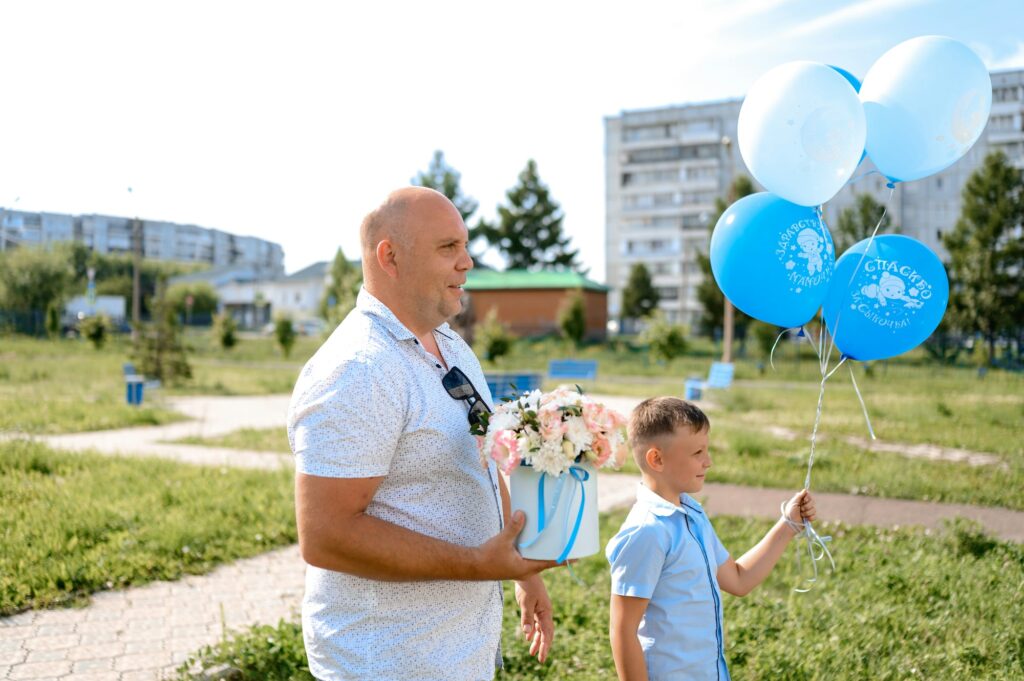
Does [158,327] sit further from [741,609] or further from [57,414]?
[741,609]

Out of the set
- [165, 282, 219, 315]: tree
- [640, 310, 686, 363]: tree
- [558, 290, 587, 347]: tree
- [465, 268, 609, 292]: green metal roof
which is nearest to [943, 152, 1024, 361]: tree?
[640, 310, 686, 363]: tree

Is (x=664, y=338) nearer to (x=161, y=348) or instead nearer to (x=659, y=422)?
(x=161, y=348)

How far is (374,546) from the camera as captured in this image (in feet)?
6.21

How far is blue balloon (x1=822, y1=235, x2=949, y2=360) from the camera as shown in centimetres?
352

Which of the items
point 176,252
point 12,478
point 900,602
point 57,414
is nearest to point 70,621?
point 12,478

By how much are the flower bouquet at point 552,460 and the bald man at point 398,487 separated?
0.19 ft

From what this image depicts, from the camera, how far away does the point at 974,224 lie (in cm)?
3666

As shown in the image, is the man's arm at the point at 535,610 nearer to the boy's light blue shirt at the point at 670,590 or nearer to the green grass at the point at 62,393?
the boy's light blue shirt at the point at 670,590

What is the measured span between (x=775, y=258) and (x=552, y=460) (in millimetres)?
1824

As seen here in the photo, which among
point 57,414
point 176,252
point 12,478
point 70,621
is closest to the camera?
point 70,621

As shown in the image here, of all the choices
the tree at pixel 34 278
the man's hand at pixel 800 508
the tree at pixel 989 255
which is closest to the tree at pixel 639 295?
the tree at pixel 989 255

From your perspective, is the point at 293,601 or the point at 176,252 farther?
the point at 176,252

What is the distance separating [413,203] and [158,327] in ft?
65.4

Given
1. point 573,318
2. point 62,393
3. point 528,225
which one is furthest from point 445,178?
point 62,393
